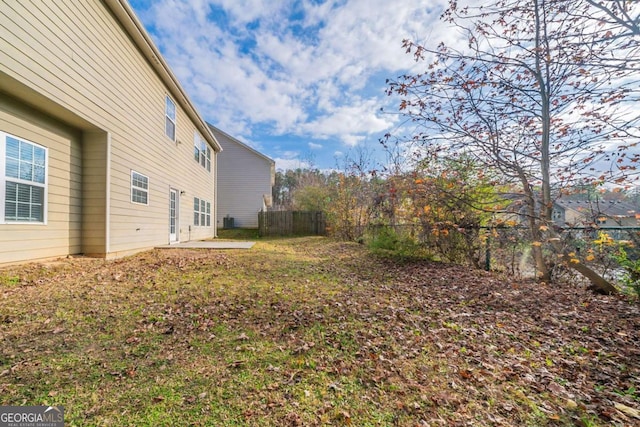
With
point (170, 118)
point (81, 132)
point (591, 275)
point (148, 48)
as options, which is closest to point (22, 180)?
point (81, 132)

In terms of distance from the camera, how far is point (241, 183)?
1889 cm

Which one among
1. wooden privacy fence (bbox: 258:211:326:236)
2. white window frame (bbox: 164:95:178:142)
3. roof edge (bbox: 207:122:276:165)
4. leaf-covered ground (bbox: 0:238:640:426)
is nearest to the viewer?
leaf-covered ground (bbox: 0:238:640:426)

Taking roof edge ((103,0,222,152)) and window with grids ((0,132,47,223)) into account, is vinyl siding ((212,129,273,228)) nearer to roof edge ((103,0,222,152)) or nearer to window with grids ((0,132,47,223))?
roof edge ((103,0,222,152))

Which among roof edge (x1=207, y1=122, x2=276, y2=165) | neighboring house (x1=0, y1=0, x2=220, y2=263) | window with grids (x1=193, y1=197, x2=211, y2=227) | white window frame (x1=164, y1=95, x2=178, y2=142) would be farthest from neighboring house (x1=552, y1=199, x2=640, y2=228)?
roof edge (x1=207, y1=122, x2=276, y2=165)

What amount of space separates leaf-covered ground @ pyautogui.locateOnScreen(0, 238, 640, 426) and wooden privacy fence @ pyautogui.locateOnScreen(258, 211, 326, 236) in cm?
1244

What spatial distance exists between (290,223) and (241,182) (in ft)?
16.4

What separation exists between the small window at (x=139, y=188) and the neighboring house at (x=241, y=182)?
1113cm

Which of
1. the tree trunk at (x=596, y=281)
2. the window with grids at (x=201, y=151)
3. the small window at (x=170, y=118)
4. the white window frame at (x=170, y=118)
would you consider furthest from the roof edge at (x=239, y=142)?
the tree trunk at (x=596, y=281)

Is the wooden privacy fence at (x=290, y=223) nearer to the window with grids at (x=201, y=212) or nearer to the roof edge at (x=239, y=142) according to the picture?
the window with grids at (x=201, y=212)

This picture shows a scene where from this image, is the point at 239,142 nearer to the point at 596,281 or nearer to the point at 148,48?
the point at 148,48

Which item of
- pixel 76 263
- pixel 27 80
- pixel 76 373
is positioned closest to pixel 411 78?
pixel 76 373

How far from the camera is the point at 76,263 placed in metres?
5.09

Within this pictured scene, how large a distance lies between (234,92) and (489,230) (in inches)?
427

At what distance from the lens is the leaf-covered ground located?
5.91ft
